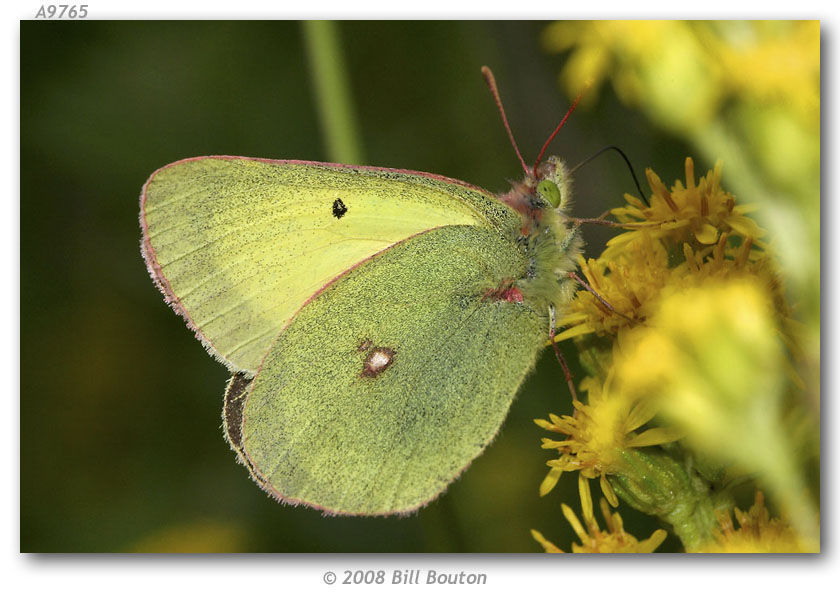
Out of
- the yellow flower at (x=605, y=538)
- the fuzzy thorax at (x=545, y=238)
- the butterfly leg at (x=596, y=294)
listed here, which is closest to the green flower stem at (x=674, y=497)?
the yellow flower at (x=605, y=538)

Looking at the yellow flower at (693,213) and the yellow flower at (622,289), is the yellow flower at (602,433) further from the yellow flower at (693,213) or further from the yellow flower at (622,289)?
the yellow flower at (693,213)

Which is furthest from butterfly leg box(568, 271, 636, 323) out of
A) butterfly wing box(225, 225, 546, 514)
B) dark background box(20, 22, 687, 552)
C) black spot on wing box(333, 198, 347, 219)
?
black spot on wing box(333, 198, 347, 219)

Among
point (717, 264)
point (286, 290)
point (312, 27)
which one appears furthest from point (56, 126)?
point (717, 264)

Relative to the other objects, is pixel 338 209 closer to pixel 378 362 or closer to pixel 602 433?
pixel 378 362

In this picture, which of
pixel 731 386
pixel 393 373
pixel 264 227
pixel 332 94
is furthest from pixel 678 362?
pixel 332 94

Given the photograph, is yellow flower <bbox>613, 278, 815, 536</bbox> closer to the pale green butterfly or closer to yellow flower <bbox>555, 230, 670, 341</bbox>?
yellow flower <bbox>555, 230, 670, 341</bbox>
